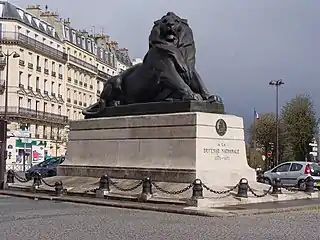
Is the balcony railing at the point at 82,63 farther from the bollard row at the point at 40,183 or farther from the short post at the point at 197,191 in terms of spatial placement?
the short post at the point at 197,191

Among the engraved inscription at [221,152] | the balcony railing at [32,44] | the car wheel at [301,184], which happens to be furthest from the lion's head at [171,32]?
the balcony railing at [32,44]

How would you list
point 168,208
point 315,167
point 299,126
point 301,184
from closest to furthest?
point 168,208 < point 301,184 < point 315,167 < point 299,126

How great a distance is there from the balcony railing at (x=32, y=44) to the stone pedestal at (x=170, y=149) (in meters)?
46.9

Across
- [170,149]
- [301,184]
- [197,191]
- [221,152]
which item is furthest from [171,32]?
[301,184]

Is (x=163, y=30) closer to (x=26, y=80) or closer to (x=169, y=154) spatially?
(x=169, y=154)

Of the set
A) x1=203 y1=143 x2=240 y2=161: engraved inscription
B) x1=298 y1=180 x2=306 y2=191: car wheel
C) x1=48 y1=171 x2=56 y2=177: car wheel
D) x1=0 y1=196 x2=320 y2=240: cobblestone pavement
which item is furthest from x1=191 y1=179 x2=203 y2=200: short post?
x1=48 y1=171 x2=56 y2=177: car wheel

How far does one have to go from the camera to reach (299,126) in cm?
6756

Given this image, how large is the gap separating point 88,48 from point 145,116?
7174 centimetres

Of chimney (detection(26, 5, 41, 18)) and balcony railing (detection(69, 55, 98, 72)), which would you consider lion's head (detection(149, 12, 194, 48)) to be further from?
balcony railing (detection(69, 55, 98, 72))

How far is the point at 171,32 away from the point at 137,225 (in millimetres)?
9437

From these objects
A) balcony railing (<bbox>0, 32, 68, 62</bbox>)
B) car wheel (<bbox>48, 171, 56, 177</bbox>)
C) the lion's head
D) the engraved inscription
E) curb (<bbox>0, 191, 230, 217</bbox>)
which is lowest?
curb (<bbox>0, 191, 230, 217</bbox>)

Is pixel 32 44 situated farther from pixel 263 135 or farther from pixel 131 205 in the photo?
pixel 131 205

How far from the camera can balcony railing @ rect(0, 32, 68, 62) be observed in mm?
65981

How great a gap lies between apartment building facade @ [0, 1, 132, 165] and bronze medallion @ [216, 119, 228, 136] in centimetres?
4734
